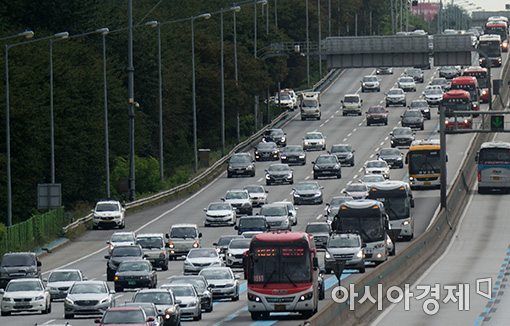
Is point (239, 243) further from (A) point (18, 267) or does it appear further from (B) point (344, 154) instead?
(B) point (344, 154)

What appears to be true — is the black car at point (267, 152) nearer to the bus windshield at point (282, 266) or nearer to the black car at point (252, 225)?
the black car at point (252, 225)

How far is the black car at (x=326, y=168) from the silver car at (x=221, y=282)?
54.8m

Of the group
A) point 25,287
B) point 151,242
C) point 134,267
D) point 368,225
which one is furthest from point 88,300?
point 368,225

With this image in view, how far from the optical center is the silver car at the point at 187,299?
55.7 meters

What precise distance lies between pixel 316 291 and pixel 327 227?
27277 millimetres

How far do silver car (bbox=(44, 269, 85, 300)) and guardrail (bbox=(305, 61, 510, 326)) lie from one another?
11.8 m

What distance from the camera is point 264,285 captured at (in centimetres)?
5444

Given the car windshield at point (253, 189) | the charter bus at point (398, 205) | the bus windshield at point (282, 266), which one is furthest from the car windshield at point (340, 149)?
the bus windshield at point (282, 266)

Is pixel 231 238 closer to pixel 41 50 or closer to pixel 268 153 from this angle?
pixel 41 50

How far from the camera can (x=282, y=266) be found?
5444 centimetres

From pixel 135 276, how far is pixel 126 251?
782 cm

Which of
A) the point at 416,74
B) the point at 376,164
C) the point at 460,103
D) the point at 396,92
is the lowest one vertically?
the point at 376,164

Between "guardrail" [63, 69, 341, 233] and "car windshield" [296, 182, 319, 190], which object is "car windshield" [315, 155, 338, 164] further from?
"car windshield" [296, 182, 319, 190]

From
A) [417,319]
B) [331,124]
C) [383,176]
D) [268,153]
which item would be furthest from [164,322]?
[331,124]
